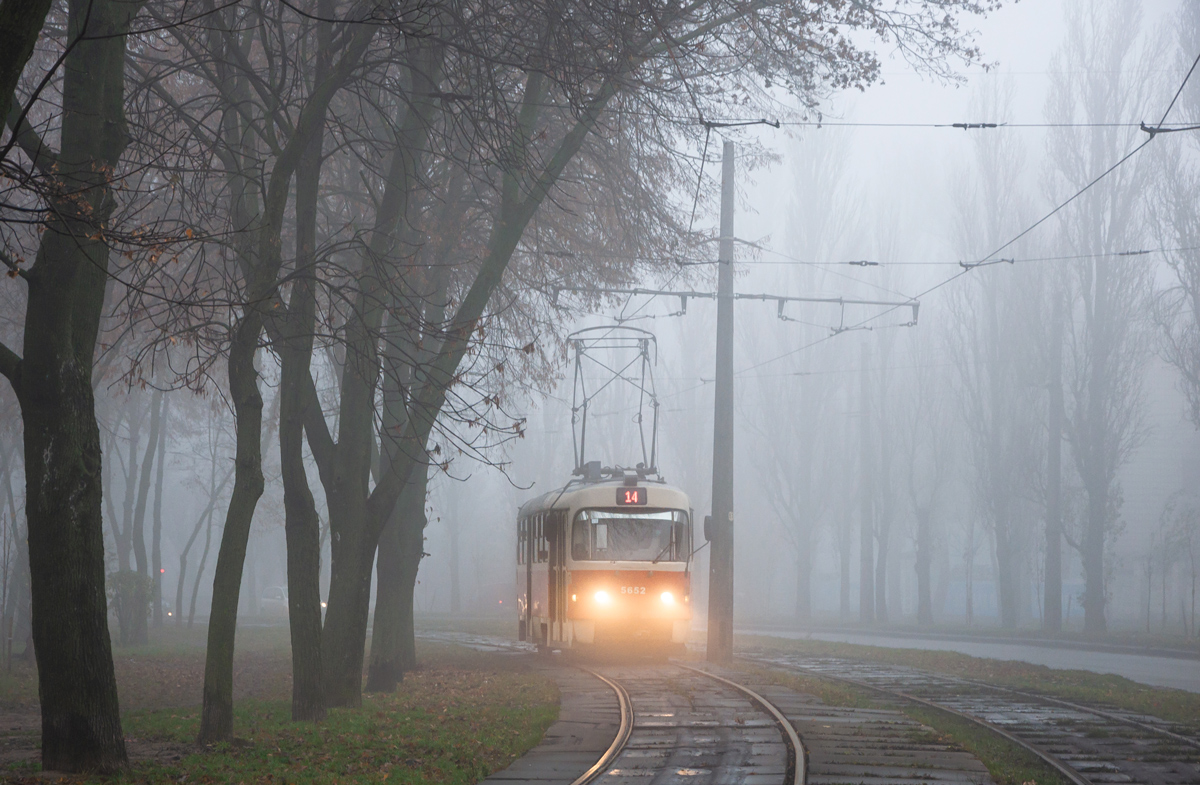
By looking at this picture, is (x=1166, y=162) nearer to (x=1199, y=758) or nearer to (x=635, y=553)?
(x=635, y=553)

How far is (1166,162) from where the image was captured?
109ft

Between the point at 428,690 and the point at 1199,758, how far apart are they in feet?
33.2

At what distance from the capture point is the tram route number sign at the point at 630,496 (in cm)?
2161

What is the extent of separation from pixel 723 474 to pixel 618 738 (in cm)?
1017

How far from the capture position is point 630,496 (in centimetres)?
2164

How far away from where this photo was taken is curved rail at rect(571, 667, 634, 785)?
9778 mm

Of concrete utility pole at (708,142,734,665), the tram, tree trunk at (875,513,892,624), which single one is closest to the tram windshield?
the tram

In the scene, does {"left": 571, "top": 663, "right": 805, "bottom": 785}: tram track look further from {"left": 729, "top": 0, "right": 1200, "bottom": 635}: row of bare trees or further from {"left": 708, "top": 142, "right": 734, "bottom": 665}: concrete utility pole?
{"left": 729, "top": 0, "right": 1200, "bottom": 635}: row of bare trees

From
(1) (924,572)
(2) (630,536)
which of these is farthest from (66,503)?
(1) (924,572)

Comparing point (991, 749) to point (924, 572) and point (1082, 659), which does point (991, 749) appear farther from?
point (924, 572)

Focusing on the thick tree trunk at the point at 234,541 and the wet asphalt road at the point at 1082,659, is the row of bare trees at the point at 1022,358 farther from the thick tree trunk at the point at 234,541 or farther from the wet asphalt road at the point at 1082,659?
the thick tree trunk at the point at 234,541

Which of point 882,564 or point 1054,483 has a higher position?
point 1054,483

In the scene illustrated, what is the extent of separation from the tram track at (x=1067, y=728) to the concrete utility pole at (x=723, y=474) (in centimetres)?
215

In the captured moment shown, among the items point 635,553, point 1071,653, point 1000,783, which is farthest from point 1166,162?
point 1000,783
